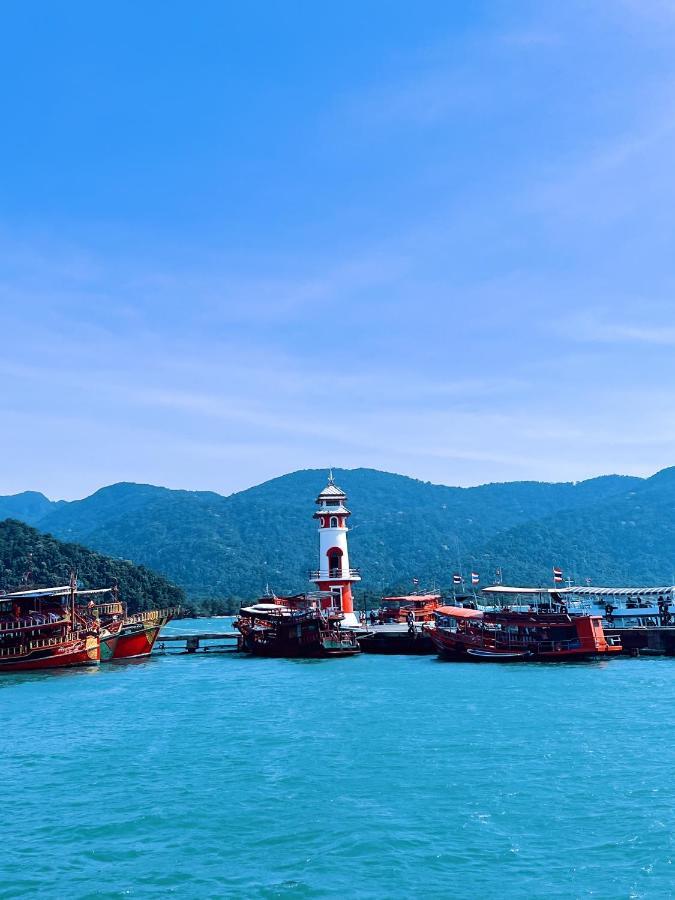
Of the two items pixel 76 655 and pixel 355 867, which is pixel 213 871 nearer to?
pixel 355 867

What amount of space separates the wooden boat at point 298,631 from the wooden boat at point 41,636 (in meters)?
15.7

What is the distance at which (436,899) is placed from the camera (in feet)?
64.2

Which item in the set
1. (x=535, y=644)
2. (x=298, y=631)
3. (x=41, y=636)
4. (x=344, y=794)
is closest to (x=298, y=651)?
(x=298, y=631)

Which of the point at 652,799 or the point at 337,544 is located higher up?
the point at 337,544

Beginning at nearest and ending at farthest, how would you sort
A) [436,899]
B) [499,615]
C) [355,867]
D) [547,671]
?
[436,899] < [355,867] < [547,671] < [499,615]

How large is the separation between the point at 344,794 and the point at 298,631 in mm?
47661

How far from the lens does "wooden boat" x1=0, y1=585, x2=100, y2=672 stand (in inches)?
2682

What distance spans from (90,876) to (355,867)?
7.14 meters

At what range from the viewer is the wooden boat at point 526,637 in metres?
65.1

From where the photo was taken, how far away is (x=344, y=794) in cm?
2783

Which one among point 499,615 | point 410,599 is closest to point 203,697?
point 499,615

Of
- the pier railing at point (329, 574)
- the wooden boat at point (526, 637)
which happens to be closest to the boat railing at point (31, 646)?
the pier railing at point (329, 574)

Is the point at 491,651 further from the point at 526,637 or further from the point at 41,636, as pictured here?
the point at 41,636

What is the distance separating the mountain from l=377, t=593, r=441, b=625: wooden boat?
89273 millimetres
